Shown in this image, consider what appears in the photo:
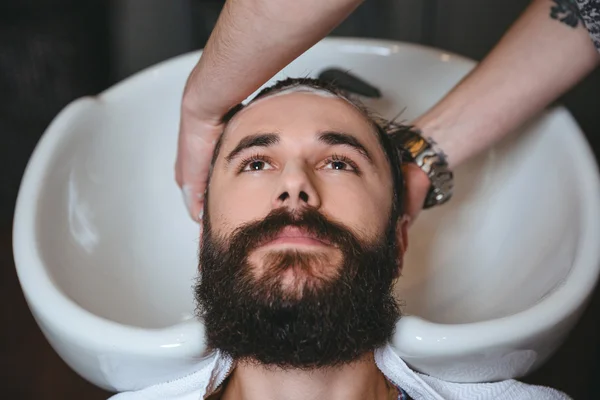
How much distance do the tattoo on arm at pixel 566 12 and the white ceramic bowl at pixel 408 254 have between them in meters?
0.19

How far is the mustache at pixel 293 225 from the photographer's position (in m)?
1.05

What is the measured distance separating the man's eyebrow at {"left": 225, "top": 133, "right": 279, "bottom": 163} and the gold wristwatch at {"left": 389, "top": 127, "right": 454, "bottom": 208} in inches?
11.7

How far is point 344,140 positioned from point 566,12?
0.45m

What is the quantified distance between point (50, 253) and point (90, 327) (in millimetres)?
197

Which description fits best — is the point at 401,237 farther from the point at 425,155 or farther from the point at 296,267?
the point at 296,267

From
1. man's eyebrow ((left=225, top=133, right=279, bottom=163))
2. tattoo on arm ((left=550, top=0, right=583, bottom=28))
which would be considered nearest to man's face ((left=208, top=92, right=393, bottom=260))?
man's eyebrow ((left=225, top=133, right=279, bottom=163))

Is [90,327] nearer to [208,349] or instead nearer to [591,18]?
[208,349]

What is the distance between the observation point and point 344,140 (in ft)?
3.87

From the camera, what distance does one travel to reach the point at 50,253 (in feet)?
4.04

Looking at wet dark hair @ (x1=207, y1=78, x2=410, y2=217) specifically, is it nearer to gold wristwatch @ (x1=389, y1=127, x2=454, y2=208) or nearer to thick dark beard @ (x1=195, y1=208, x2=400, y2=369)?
gold wristwatch @ (x1=389, y1=127, x2=454, y2=208)

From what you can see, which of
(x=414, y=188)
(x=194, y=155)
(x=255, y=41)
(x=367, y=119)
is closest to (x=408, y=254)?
(x=414, y=188)

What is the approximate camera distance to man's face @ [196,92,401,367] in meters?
1.02

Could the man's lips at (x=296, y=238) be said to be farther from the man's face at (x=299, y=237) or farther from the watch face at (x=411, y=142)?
the watch face at (x=411, y=142)

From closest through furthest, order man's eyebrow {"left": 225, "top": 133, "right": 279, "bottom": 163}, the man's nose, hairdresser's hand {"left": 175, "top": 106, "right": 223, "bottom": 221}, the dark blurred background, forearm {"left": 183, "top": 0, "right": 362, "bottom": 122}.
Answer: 1. forearm {"left": 183, "top": 0, "right": 362, "bottom": 122}
2. the man's nose
3. man's eyebrow {"left": 225, "top": 133, "right": 279, "bottom": 163}
4. hairdresser's hand {"left": 175, "top": 106, "right": 223, "bottom": 221}
5. the dark blurred background
